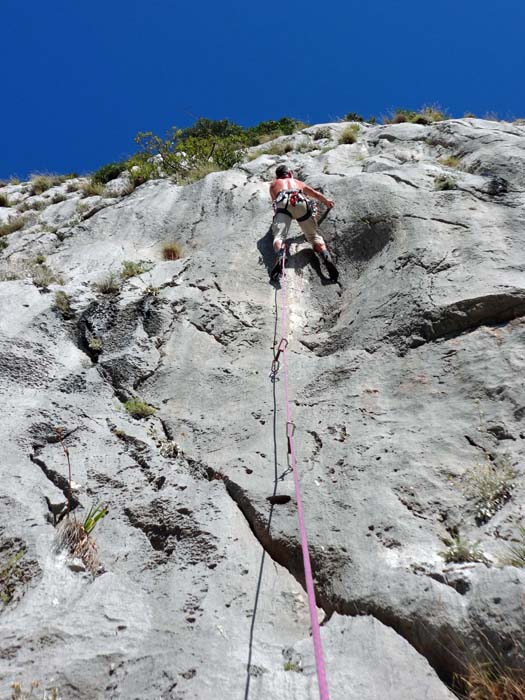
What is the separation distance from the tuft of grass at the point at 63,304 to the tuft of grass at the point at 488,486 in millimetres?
5061

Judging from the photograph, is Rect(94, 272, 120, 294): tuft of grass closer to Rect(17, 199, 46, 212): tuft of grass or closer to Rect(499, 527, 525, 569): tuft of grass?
Rect(499, 527, 525, 569): tuft of grass

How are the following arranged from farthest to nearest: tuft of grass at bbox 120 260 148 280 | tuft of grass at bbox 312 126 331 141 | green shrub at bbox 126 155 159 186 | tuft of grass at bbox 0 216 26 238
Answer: tuft of grass at bbox 312 126 331 141
green shrub at bbox 126 155 159 186
tuft of grass at bbox 0 216 26 238
tuft of grass at bbox 120 260 148 280

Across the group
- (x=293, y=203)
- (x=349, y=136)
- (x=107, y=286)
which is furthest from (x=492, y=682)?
(x=349, y=136)

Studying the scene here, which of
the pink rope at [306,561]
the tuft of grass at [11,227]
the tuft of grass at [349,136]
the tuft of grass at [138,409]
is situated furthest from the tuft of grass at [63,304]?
the tuft of grass at [349,136]

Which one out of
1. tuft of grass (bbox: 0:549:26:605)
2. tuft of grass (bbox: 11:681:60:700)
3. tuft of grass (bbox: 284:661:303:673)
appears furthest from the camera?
tuft of grass (bbox: 0:549:26:605)

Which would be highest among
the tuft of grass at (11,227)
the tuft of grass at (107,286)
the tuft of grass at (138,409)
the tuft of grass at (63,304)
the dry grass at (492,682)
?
the tuft of grass at (11,227)

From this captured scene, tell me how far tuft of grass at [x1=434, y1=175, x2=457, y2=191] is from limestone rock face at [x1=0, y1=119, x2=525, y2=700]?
0.04 meters

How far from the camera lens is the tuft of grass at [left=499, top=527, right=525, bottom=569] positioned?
10.4ft

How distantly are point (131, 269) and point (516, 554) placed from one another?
6160mm

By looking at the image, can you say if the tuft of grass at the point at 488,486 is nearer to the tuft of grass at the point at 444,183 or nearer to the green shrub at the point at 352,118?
the tuft of grass at the point at 444,183

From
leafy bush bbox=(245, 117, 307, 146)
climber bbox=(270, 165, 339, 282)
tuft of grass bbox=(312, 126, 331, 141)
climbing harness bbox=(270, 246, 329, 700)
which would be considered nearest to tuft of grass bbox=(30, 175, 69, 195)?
leafy bush bbox=(245, 117, 307, 146)

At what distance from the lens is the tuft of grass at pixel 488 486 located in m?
3.64

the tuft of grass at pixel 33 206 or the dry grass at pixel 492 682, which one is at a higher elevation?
the tuft of grass at pixel 33 206

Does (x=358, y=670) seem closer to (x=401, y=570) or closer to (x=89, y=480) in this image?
(x=401, y=570)
